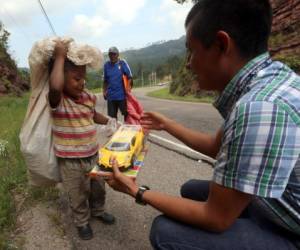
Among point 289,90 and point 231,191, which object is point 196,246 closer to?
point 231,191

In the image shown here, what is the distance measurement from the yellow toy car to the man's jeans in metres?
0.51

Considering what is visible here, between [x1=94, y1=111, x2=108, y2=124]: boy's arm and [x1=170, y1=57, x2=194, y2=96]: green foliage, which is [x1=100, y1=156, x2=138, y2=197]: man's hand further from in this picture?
[x1=170, y1=57, x2=194, y2=96]: green foliage

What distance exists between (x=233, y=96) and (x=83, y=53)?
149 cm

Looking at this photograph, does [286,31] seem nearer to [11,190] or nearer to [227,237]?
[11,190]

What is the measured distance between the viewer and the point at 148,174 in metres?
4.46

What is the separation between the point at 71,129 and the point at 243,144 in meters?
1.84

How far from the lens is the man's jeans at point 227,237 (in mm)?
1608

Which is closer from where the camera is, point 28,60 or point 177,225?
point 177,225

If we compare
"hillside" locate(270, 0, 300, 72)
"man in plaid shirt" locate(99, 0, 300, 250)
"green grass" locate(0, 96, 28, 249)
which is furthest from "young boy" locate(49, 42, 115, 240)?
"hillside" locate(270, 0, 300, 72)

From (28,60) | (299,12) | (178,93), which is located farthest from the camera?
(178,93)

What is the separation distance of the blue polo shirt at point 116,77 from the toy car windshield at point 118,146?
17.0 ft

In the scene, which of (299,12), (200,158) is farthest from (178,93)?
(200,158)

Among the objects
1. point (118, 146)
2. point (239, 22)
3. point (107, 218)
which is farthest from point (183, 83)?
point (239, 22)

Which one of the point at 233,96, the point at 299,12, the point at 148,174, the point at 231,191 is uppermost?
the point at 299,12
